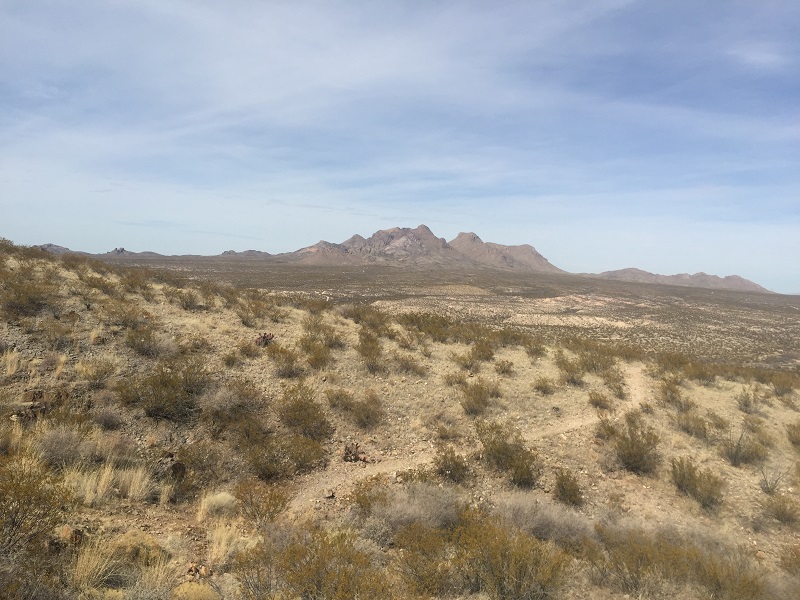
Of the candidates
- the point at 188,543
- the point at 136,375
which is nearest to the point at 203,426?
the point at 136,375

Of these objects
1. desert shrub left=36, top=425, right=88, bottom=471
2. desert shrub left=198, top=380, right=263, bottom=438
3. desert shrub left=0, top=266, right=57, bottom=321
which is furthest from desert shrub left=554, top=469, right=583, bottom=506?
desert shrub left=0, top=266, right=57, bottom=321

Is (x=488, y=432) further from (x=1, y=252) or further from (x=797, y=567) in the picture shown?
(x=1, y=252)

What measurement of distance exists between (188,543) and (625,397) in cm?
1232

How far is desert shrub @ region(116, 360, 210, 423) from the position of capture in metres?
8.62

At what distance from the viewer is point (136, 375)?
959 centimetres

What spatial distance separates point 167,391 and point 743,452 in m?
13.3

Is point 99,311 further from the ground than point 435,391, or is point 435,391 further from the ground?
point 99,311

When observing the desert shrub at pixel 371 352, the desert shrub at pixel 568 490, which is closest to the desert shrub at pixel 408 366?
the desert shrub at pixel 371 352

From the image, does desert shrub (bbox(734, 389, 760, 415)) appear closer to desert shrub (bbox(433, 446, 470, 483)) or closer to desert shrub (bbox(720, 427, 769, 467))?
desert shrub (bbox(720, 427, 769, 467))

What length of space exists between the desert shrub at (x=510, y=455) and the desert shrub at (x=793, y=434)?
734cm

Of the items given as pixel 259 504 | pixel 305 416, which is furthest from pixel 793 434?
pixel 259 504

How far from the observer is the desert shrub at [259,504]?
6.02 m

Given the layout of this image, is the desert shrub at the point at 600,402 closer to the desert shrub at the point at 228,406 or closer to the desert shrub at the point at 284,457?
the desert shrub at the point at 284,457

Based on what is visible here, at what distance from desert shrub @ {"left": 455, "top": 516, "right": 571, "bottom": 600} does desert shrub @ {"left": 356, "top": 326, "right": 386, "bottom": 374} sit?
741cm
